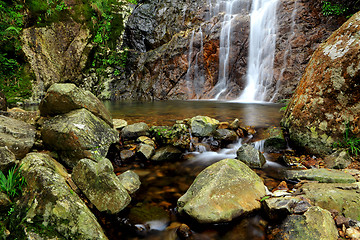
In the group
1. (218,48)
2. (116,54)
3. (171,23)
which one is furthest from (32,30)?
(218,48)

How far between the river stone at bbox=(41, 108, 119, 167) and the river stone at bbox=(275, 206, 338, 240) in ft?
9.99

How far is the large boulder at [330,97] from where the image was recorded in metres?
3.69

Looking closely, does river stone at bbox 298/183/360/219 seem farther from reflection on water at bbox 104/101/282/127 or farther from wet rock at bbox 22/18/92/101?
wet rock at bbox 22/18/92/101

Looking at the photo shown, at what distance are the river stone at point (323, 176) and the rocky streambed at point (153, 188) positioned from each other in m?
0.01

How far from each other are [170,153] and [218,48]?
47.5 feet

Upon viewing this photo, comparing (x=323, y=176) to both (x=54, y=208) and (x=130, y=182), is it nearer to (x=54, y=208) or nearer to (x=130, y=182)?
(x=130, y=182)

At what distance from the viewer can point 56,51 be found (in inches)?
632

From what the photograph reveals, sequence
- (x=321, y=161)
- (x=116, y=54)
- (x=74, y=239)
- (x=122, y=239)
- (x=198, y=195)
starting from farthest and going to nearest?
1. (x=116, y=54)
2. (x=321, y=161)
3. (x=198, y=195)
4. (x=122, y=239)
5. (x=74, y=239)

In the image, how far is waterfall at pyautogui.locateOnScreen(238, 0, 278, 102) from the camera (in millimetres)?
14133

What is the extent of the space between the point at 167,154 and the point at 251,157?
1905mm

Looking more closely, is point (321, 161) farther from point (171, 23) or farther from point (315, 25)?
point (171, 23)

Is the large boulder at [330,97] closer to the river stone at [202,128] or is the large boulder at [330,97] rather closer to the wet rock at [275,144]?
the wet rock at [275,144]

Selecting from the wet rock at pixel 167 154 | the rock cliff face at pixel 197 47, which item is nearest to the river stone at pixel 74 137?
the wet rock at pixel 167 154

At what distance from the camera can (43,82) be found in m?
15.0
